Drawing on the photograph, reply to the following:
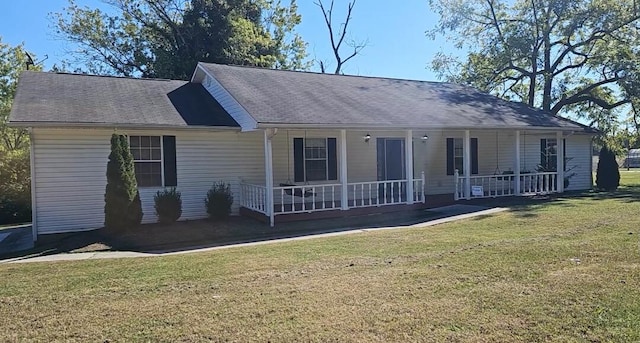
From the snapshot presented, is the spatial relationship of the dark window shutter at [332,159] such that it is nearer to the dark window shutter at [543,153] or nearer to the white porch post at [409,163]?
the white porch post at [409,163]

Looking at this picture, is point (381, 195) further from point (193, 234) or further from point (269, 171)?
point (193, 234)

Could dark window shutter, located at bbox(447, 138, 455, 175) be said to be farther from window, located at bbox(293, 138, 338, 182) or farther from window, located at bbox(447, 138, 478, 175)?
window, located at bbox(293, 138, 338, 182)

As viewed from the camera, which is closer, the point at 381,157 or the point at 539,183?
the point at 381,157

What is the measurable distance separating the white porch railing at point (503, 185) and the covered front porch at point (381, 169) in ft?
0.11

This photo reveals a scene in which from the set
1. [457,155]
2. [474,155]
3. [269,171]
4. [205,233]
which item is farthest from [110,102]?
[474,155]

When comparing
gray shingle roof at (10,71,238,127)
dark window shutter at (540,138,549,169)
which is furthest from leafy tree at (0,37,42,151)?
dark window shutter at (540,138,549,169)

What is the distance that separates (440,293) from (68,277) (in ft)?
17.3

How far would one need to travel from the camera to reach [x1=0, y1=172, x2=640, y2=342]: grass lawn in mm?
4148

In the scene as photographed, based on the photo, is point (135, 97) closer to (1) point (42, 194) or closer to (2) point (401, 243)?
(1) point (42, 194)

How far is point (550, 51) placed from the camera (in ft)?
87.3

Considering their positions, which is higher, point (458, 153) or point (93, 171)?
point (458, 153)

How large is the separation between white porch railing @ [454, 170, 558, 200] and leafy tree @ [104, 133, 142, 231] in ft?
31.6

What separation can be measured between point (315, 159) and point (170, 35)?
1692 centimetres

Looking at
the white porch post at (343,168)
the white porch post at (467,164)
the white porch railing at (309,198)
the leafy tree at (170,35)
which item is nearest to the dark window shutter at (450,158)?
the white porch post at (467,164)
